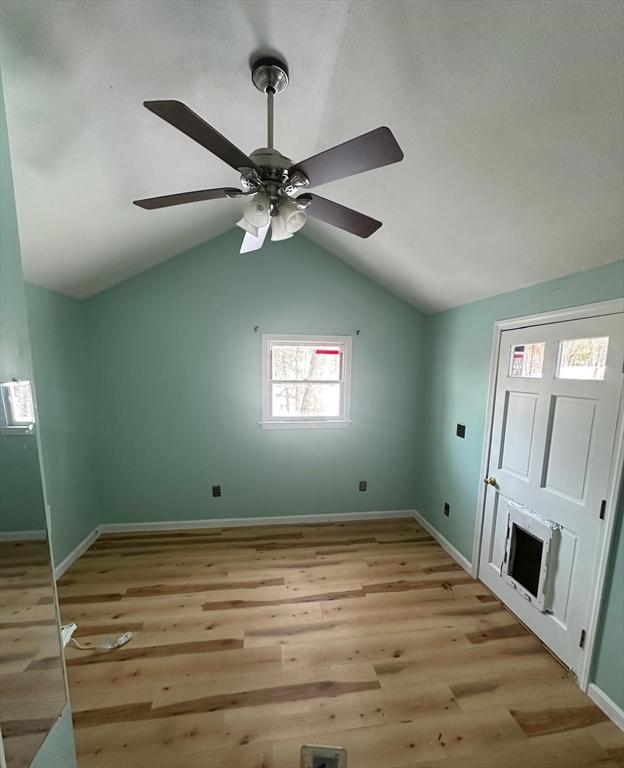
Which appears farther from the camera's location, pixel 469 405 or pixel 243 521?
pixel 243 521

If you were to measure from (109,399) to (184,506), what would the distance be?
1.32 metres

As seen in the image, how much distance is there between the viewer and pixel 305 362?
3305mm

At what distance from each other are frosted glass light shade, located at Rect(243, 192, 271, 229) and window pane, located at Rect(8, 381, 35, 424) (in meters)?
0.98

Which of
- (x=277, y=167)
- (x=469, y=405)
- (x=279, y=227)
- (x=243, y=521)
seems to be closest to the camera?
(x=277, y=167)

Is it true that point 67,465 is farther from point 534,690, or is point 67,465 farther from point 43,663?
point 534,690

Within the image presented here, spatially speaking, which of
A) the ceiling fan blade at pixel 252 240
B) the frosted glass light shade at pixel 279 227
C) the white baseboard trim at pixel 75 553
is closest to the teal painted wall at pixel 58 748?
the white baseboard trim at pixel 75 553

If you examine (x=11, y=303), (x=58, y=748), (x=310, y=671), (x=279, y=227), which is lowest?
(x=310, y=671)

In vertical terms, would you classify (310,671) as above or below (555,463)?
below

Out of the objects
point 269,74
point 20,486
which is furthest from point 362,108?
point 20,486

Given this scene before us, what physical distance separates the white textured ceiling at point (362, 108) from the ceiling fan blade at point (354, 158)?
47 centimetres

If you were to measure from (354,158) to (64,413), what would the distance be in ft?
9.59

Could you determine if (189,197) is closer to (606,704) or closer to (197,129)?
(197,129)

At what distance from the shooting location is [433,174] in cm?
157

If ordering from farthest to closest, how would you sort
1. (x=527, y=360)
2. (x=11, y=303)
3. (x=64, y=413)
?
(x=64, y=413) → (x=527, y=360) → (x=11, y=303)
